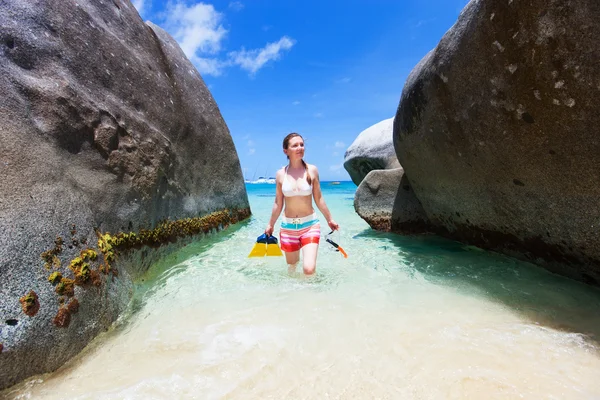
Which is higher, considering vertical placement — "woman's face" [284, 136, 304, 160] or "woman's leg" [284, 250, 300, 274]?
"woman's face" [284, 136, 304, 160]

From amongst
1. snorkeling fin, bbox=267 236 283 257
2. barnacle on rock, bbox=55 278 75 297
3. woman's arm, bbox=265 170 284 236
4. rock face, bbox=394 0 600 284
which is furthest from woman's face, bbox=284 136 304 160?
barnacle on rock, bbox=55 278 75 297

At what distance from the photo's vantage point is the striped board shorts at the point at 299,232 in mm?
4104

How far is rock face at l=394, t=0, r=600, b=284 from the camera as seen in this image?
2617 mm

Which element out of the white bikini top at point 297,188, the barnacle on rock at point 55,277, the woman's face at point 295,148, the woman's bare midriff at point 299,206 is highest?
the woman's face at point 295,148

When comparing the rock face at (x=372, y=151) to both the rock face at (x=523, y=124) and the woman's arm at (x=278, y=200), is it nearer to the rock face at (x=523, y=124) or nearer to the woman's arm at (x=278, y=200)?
the rock face at (x=523, y=124)

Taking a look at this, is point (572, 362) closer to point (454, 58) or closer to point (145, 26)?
point (454, 58)

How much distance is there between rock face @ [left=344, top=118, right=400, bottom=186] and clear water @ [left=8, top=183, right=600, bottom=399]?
759cm

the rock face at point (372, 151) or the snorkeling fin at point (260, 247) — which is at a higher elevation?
the rock face at point (372, 151)

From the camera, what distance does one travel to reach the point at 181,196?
5.31 metres

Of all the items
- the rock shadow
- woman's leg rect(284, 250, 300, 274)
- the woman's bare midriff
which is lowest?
the rock shadow

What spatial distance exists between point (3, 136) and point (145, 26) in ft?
12.6

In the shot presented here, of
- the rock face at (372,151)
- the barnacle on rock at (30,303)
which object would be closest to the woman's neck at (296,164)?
the barnacle on rock at (30,303)

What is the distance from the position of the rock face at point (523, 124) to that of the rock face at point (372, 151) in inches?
258

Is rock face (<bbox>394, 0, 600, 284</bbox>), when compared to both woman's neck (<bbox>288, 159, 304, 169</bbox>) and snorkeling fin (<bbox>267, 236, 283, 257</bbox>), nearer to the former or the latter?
woman's neck (<bbox>288, 159, 304, 169</bbox>)
